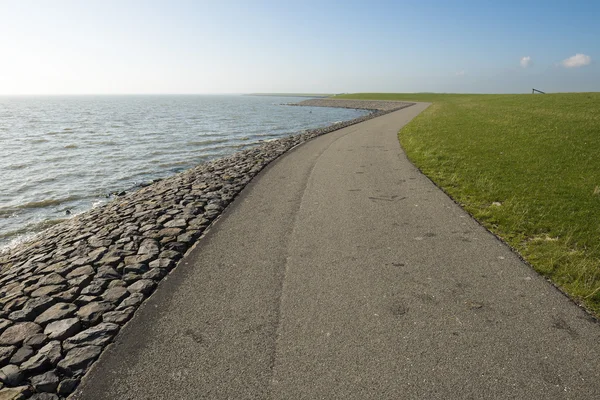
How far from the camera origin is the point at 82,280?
21.3 ft

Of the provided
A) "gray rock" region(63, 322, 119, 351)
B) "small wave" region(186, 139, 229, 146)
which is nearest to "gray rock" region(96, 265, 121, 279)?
"gray rock" region(63, 322, 119, 351)

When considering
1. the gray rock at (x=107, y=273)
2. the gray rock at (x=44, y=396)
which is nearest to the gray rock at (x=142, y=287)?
the gray rock at (x=107, y=273)

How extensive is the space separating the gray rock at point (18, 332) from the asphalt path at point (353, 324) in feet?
4.57

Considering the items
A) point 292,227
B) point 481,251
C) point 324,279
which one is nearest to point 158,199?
point 292,227

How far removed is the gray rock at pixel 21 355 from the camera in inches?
177

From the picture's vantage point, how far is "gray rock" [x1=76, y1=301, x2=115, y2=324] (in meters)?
5.31

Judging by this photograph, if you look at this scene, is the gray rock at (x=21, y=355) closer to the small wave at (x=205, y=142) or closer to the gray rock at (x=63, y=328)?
the gray rock at (x=63, y=328)

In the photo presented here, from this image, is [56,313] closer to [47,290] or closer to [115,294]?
[115,294]

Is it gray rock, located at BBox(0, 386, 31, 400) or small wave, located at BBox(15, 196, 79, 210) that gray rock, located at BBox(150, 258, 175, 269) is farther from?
small wave, located at BBox(15, 196, 79, 210)

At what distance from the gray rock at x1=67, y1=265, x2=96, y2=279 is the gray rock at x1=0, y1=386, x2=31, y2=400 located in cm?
293

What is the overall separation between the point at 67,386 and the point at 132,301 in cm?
176

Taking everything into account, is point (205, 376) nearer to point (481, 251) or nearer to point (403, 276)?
point (403, 276)

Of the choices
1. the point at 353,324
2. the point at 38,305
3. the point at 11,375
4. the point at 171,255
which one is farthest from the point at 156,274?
the point at 353,324

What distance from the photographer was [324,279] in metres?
6.11
